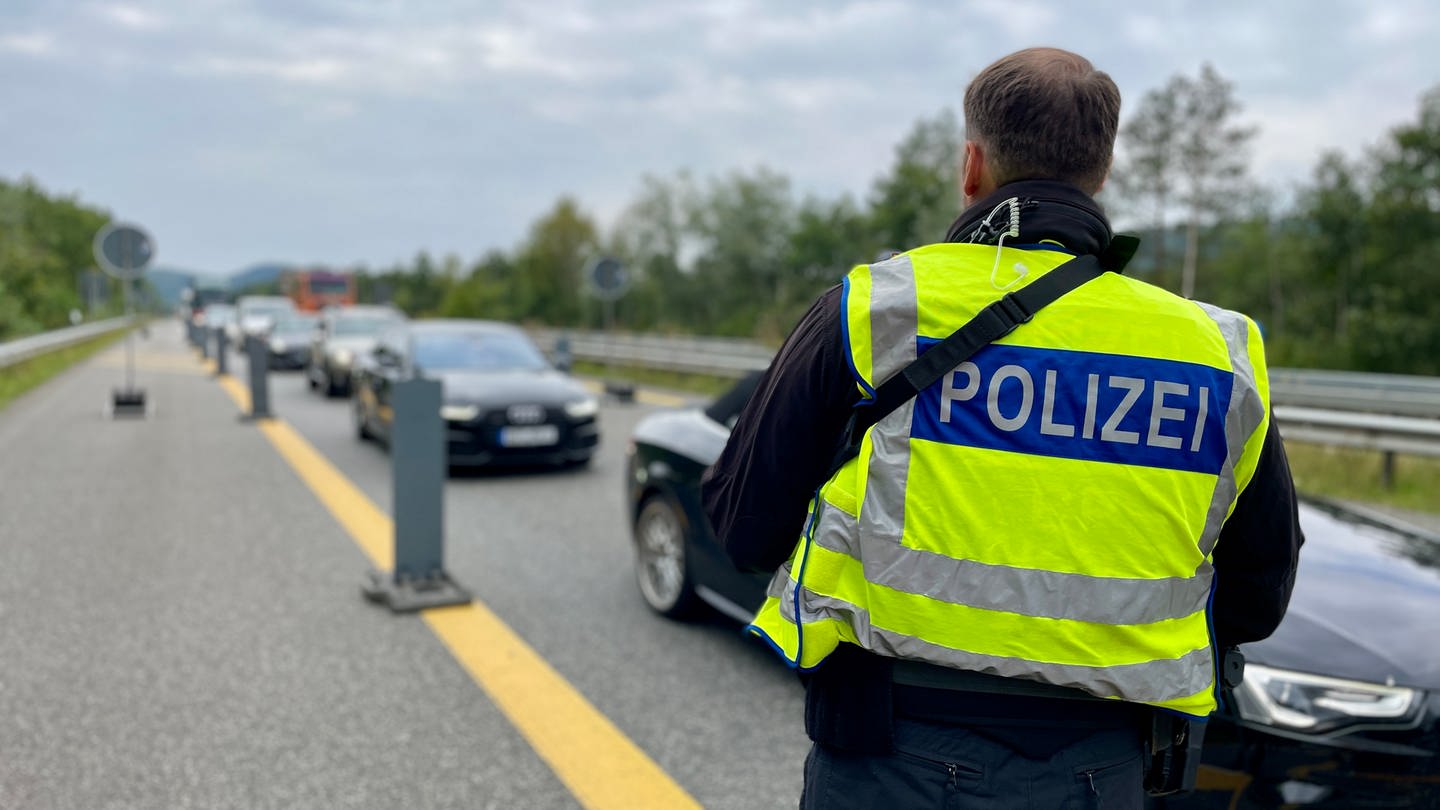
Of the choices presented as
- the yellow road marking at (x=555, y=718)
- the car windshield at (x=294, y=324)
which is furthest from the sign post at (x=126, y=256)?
the yellow road marking at (x=555, y=718)

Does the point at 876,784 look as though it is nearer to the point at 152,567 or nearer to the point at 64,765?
the point at 64,765

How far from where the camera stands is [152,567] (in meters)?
6.60

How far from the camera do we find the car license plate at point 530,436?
10.1m

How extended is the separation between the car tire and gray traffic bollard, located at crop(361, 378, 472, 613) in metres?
0.94

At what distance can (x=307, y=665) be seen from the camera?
482 cm

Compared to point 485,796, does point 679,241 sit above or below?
above

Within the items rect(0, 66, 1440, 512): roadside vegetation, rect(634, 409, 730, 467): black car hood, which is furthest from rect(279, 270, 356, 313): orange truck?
rect(634, 409, 730, 467): black car hood

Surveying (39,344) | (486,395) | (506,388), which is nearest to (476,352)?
(506,388)

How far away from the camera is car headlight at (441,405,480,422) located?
998 cm

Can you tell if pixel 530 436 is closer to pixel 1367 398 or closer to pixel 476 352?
pixel 476 352

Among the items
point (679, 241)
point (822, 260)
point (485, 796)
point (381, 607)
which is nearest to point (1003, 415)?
point (485, 796)

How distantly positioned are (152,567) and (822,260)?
5191 centimetres

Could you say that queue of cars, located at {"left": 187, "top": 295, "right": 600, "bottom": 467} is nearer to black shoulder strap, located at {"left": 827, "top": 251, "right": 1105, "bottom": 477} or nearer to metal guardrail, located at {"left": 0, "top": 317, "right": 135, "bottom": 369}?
metal guardrail, located at {"left": 0, "top": 317, "right": 135, "bottom": 369}

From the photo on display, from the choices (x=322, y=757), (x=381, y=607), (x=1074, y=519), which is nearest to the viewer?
(x=1074, y=519)
